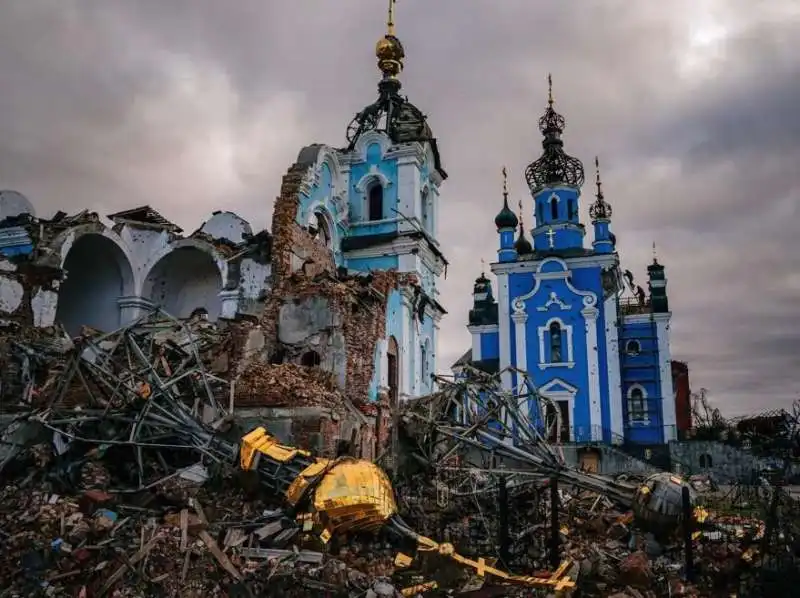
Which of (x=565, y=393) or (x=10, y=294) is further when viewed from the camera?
(x=565, y=393)

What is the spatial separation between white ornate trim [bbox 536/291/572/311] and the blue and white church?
0.05 m

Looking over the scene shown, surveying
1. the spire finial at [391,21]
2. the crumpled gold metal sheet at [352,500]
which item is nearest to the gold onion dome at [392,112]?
the spire finial at [391,21]

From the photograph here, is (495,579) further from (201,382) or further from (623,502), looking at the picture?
(201,382)

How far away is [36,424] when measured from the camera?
13.4m

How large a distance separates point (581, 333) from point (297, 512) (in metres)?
25.2

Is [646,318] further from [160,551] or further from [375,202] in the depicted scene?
[160,551]

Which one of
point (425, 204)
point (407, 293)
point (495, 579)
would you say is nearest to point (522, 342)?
point (425, 204)

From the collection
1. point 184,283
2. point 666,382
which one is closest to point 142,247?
point 184,283

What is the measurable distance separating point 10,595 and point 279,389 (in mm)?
7640

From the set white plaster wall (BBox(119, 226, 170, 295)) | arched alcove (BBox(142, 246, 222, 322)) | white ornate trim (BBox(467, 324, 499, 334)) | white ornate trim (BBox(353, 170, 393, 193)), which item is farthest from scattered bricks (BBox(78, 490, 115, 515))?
white ornate trim (BBox(467, 324, 499, 334))

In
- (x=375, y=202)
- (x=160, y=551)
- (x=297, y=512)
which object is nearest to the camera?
(x=160, y=551)

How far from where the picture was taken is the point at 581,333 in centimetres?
3416

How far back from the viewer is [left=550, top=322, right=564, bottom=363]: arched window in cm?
3422

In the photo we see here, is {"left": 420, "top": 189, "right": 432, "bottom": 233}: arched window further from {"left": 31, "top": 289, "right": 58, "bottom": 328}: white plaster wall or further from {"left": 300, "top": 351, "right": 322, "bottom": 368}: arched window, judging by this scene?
{"left": 31, "top": 289, "right": 58, "bottom": 328}: white plaster wall
